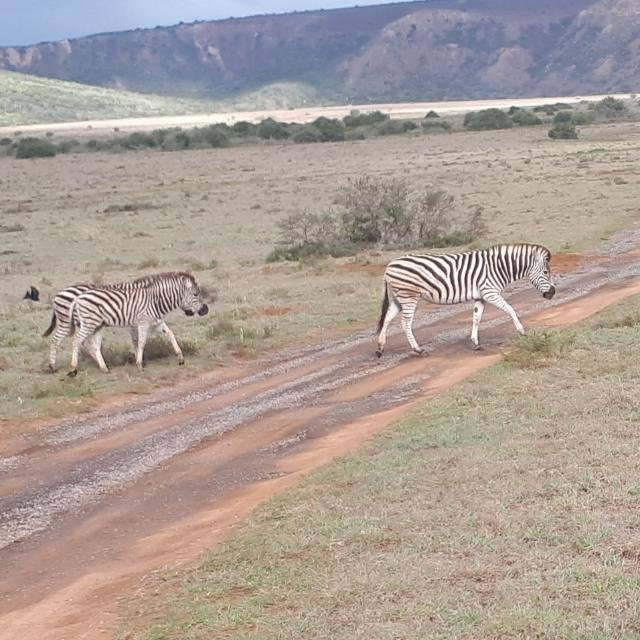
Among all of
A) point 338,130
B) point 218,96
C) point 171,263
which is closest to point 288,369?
point 171,263

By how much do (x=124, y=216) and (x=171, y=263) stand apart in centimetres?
1227

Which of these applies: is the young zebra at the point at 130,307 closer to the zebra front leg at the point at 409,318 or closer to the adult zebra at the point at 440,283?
the adult zebra at the point at 440,283

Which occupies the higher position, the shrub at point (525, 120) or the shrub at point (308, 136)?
the shrub at point (525, 120)

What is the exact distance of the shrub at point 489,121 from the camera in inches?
3206

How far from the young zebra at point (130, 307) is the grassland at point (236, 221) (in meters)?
0.41

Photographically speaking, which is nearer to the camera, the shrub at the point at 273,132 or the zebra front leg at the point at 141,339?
the zebra front leg at the point at 141,339

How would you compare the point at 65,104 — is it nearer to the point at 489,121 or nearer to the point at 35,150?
the point at 35,150

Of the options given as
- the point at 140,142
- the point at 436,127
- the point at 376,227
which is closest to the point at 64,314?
the point at 376,227

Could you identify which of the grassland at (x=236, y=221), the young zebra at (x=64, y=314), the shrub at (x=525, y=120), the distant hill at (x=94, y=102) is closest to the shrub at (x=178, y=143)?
the grassland at (x=236, y=221)

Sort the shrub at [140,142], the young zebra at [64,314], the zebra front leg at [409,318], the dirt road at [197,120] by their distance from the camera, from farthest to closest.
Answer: the dirt road at [197,120]
the shrub at [140,142]
the young zebra at [64,314]
the zebra front leg at [409,318]

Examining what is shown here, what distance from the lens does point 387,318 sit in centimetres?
1565

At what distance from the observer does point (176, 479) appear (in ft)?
34.0

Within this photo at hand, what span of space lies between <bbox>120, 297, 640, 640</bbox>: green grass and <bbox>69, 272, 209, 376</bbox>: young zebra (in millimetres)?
5602

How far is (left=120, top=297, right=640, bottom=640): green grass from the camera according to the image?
6.21 m
